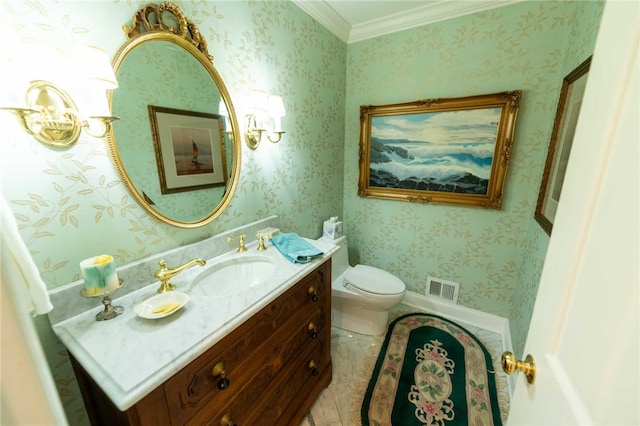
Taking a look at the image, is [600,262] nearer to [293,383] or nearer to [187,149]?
[293,383]

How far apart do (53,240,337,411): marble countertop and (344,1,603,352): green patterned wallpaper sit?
1450 millimetres

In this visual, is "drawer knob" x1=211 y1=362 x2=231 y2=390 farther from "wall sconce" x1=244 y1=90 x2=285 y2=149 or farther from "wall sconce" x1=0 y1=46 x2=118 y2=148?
"wall sconce" x1=244 y1=90 x2=285 y2=149

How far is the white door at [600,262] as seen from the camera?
341 millimetres

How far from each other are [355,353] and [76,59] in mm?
2045

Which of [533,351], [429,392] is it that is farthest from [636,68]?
[429,392]

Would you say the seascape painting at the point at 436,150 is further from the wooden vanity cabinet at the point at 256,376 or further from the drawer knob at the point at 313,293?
the drawer knob at the point at 313,293

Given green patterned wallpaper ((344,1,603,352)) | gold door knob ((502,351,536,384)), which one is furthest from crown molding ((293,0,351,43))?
Result: gold door knob ((502,351,536,384))

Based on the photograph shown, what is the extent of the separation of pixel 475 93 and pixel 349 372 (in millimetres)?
2073

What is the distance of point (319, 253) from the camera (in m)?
1.24

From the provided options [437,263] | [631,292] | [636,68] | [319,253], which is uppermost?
[636,68]

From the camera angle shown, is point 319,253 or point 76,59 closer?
point 76,59

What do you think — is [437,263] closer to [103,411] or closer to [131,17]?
[103,411]

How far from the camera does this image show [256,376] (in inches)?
37.4

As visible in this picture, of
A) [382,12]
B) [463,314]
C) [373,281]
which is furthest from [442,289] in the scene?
[382,12]
